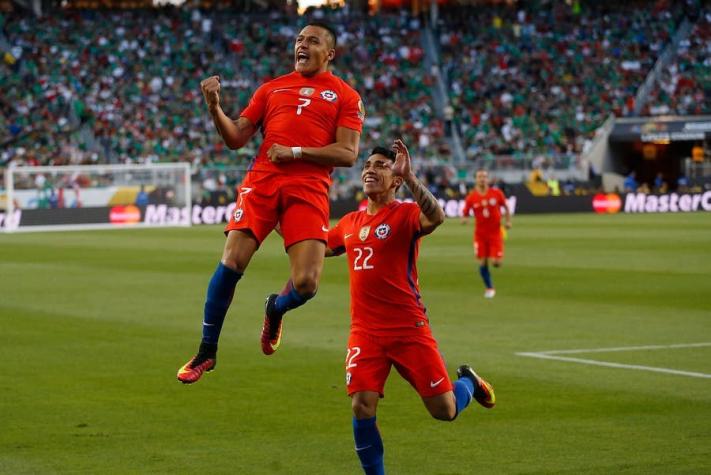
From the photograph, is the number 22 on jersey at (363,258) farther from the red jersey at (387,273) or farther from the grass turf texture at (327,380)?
the grass turf texture at (327,380)

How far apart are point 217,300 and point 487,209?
14.4 metres

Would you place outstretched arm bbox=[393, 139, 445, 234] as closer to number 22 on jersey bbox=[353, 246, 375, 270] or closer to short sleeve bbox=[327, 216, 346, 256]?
number 22 on jersey bbox=[353, 246, 375, 270]

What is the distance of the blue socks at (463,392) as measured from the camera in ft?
28.8

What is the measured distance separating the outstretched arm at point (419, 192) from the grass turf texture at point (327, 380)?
1853 mm

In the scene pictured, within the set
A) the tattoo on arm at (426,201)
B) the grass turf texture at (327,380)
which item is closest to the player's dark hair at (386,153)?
the tattoo on arm at (426,201)

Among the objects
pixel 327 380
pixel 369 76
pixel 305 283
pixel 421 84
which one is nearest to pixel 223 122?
pixel 305 283

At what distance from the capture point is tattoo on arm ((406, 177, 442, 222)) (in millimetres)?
8055

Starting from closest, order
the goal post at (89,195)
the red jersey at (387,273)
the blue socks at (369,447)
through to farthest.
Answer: the blue socks at (369,447) → the red jersey at (387,273) → the goal post at (89,195)

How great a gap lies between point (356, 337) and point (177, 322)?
410 inches

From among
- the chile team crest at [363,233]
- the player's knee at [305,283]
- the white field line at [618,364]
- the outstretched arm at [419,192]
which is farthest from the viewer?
the white field line at [618,364]

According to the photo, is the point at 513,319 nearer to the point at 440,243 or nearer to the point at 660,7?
the point at 440,243

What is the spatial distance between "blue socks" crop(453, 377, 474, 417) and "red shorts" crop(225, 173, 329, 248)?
1335mm

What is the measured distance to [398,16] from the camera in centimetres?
6562

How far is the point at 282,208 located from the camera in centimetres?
909
